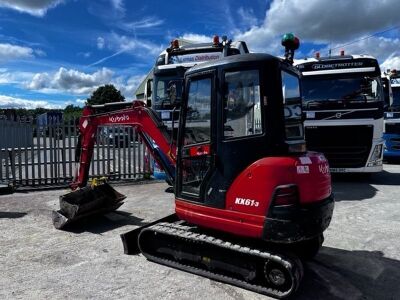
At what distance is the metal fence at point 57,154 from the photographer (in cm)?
1067

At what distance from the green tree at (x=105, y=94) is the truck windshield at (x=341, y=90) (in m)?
58.2

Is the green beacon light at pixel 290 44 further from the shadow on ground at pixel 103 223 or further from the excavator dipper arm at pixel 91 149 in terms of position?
the shadow on ground at pixel 103 223

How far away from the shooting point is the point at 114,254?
562 centimetres

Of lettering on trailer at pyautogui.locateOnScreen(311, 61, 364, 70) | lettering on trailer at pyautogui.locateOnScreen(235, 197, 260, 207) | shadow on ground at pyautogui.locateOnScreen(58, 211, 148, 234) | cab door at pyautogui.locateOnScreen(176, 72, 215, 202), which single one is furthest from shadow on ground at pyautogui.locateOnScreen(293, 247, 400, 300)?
lettering on trailer at pyautogui.locateOnScreen(311, 61, 364, 70)

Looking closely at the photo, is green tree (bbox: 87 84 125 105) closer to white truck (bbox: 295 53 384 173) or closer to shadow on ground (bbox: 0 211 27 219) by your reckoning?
white truck (bbox: 295 53 384 173)

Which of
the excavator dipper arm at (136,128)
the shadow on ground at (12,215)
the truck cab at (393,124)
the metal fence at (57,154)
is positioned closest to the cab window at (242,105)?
the excavator dipper arm at (136,128)

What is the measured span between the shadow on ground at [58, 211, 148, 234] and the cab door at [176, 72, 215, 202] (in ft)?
7.32

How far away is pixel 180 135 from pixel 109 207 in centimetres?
286

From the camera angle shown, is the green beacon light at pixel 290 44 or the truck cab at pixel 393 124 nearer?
the green beacon light at pixel 290 44

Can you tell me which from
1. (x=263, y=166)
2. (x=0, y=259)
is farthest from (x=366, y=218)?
(x=0, y=259)

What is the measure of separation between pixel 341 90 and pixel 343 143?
1407mm

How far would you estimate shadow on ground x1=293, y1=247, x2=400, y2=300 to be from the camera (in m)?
4.50

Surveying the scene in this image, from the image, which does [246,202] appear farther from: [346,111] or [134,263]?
[346,111]

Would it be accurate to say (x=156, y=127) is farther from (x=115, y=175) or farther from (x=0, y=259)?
(x=115, y=175)
